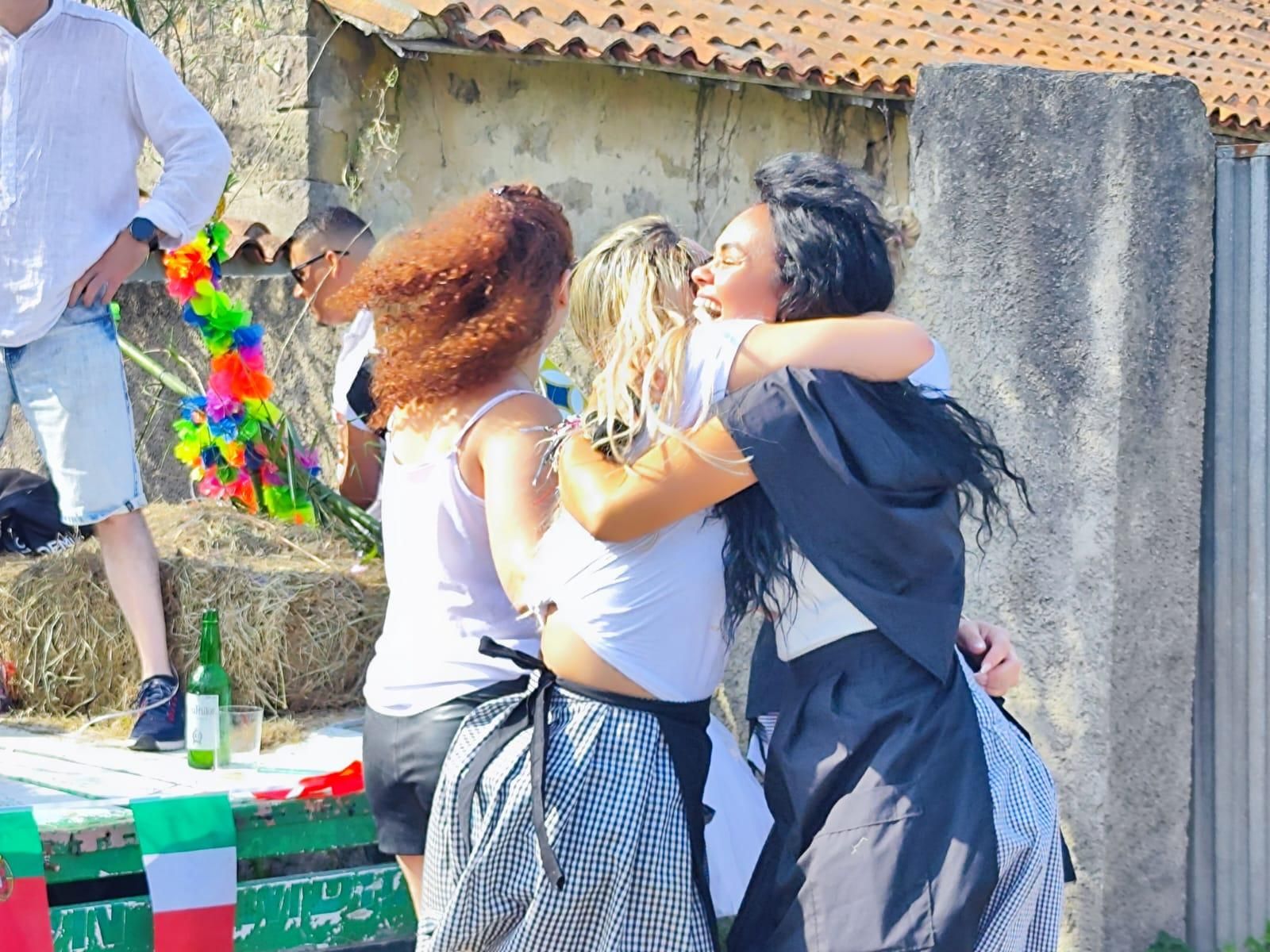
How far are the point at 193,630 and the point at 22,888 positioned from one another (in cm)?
105

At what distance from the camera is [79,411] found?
3.51m

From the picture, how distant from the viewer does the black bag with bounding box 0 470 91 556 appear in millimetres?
4238

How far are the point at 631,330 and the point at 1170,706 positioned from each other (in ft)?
6.16

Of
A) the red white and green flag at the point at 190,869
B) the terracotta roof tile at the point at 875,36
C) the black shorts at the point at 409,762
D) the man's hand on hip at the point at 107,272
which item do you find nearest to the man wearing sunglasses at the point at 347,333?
the man's hand on hip at the point at 107,272

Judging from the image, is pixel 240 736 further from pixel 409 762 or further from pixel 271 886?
pixel 409 762

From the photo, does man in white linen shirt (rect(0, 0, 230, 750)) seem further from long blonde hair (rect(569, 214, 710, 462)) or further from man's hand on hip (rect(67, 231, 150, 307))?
long blonde hair (rect(569, 214, 710, 462))

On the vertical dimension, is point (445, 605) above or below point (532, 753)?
above

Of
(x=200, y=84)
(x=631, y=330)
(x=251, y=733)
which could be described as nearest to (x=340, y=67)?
(x=200, y=84)

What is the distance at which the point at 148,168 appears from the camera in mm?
9141

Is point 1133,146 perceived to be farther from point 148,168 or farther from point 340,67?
point 148,168

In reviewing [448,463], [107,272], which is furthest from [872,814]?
[107,272]

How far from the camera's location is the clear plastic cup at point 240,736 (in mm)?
3271

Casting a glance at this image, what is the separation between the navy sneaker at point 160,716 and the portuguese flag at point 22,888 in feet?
2.00

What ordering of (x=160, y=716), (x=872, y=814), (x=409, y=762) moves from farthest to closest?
(x=160, y=716) < (x=409, y=762) < (x=872, y=814)
